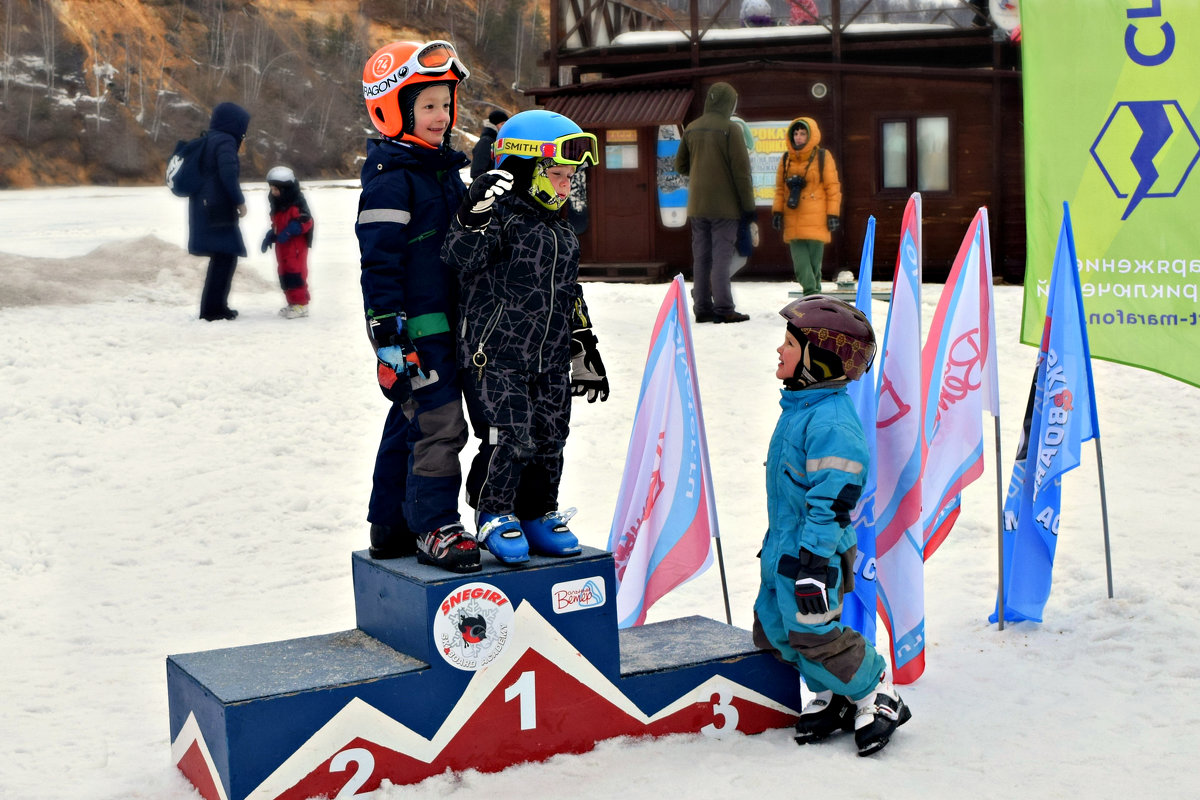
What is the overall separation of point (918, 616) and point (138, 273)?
10594 millimetres

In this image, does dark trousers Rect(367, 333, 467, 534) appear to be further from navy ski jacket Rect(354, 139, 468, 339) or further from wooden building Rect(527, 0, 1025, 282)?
wooden building Rect(527, 0, 1025, 282)

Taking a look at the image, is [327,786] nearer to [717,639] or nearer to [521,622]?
[521,622]

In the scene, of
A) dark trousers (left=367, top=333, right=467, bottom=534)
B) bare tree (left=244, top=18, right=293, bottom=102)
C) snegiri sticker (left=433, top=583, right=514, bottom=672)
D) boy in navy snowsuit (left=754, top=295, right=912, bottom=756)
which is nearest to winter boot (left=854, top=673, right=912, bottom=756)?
boy in navy snowsuit (left=754, top=295, right=912, bottom=756)

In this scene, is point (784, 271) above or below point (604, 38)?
below

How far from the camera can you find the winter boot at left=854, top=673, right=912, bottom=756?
153 inches

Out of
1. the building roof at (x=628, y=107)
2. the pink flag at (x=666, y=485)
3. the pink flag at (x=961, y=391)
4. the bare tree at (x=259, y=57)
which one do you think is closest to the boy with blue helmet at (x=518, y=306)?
the pink flag at (x=666, y=485)

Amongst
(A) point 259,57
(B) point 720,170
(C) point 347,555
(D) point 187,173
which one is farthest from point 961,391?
(A) point 259,57

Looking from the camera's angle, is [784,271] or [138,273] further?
[784,271]

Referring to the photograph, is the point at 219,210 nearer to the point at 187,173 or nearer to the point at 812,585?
the point at 187,173

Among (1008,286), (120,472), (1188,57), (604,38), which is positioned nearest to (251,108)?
(604,38)

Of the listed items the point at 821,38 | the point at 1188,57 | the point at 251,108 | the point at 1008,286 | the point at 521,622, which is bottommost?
the point at 521,622

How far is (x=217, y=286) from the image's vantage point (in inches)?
430

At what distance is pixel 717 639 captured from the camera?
4.38 metres

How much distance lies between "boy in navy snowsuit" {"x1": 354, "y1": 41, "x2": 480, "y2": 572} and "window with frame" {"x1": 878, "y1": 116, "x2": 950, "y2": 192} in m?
11.6
